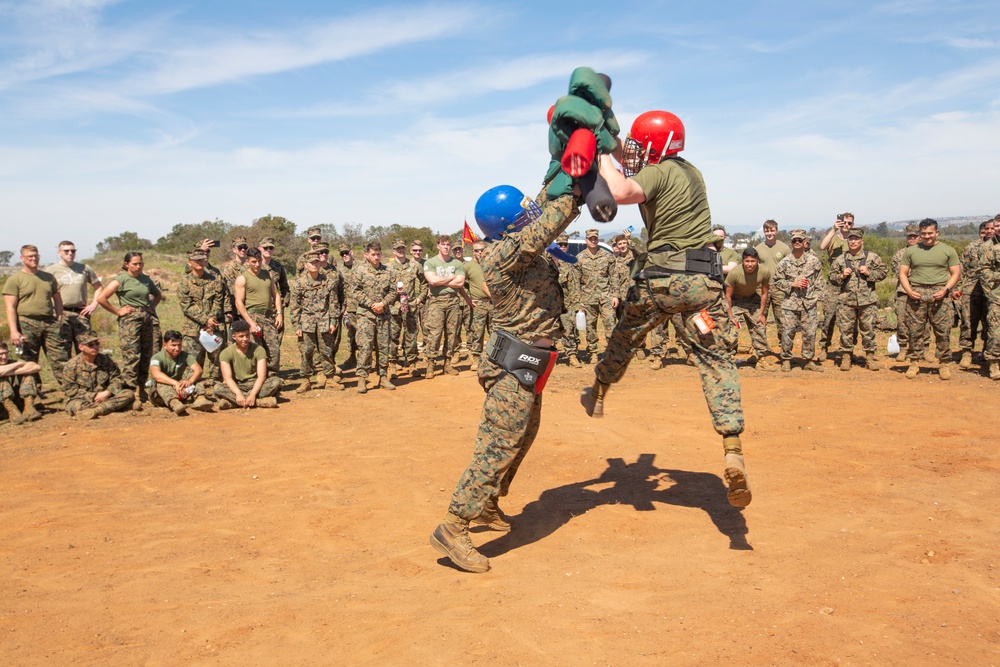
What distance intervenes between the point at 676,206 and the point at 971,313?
9.35m

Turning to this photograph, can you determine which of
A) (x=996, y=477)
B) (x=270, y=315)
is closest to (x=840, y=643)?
(x=996, y=477)

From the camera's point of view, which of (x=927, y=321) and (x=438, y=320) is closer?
(x=927, y=321)

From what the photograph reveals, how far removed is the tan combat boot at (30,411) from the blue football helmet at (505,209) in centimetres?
799

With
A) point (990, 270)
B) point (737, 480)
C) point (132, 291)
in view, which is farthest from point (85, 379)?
point (990, 270)

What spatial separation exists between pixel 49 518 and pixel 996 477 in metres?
7.76

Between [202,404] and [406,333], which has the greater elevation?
[406,333]

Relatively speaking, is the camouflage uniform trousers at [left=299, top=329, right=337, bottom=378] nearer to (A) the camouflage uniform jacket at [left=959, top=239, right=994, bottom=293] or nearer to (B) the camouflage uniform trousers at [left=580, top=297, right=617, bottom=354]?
(B) the camouflage uniform trousers at [left=580, top=297, right=617, bottom=354]

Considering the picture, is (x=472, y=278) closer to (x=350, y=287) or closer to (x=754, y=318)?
(x=350, y=287)

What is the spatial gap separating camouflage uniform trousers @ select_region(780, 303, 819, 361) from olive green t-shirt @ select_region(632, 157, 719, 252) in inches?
308

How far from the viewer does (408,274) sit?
13.0 m

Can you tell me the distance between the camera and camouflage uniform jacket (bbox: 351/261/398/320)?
12.0 m

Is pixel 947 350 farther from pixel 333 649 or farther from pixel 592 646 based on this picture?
pixel 333 649

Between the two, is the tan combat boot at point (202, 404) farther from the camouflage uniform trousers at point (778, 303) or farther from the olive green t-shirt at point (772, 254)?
the olive green t-shirt at point (772, 254)

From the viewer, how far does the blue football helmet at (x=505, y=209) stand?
183 inches
